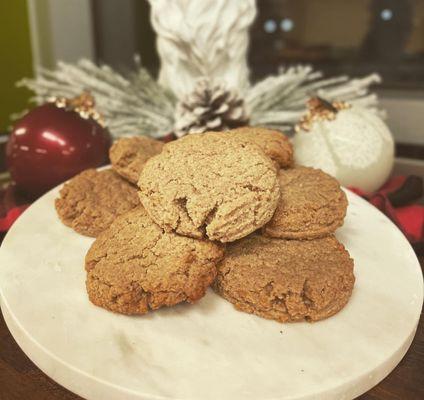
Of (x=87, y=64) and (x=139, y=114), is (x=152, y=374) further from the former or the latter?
(x=87, y=64)

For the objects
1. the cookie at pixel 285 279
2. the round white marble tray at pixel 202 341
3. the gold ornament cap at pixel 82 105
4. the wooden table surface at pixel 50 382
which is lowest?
the wooden table surface at pixel 50 382

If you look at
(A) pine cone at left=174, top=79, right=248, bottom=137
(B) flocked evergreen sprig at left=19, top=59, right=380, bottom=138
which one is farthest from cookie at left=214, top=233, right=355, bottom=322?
(B) flocked evergreen sprig at left=19, top=59, right=380, bottom=138

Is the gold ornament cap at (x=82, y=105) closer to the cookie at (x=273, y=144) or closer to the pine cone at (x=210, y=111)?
the pine cone at (x=210, y=111)

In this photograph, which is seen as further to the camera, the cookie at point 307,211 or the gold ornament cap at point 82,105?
the gold ornament cap at point 82,105

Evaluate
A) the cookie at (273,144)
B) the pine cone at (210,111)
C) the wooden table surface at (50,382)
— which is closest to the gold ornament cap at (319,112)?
the pine cone at (210,111)

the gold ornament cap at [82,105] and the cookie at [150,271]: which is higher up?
the gold ornament cap at [82,105]

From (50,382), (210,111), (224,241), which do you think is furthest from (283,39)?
(50,382)

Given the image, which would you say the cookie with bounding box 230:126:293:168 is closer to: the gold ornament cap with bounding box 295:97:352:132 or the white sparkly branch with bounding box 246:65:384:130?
the gold ornament cap with bounding box 295:97:352:132
